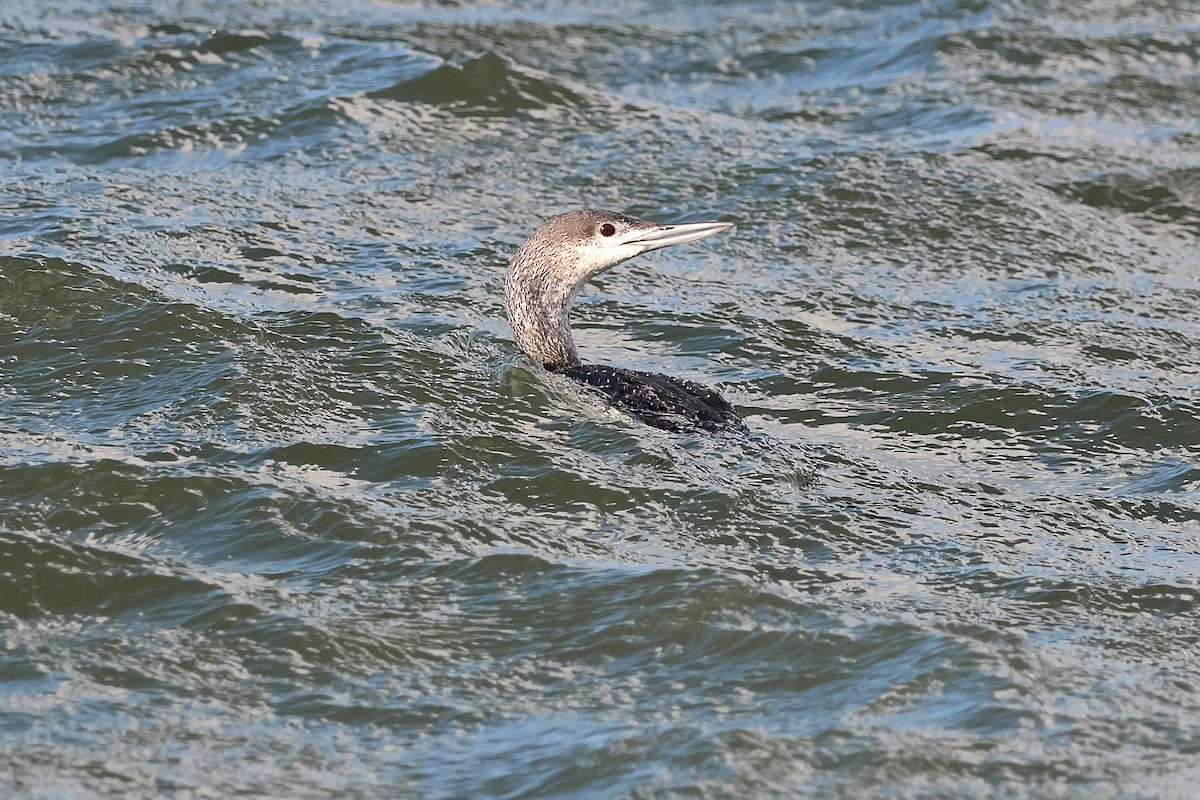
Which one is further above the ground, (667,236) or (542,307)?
(667,236)

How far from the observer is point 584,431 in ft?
19.2

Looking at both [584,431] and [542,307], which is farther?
[542,307]

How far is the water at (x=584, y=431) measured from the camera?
4.07 metres

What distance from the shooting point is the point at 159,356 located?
6.30m

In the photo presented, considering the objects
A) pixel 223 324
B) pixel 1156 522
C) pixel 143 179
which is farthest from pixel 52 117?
pixel 1156 522

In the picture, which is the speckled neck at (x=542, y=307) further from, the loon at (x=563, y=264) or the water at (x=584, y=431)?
the water at (x=584, y=431)

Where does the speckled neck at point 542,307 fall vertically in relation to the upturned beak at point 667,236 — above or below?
below

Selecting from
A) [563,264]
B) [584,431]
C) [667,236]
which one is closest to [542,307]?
[563,264]

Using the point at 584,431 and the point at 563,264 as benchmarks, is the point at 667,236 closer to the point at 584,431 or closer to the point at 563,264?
the point at 563,264

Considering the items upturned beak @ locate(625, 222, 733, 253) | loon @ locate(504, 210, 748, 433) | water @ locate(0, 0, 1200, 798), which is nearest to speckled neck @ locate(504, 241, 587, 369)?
loon @ locate(504, 210, 748, 433)

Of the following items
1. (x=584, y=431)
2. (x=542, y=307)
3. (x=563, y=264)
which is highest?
(x=563, y=264)

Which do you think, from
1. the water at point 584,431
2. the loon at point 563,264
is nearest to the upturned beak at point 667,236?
the loon at point 563,264

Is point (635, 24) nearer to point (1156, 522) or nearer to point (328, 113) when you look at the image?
point (328, 113)

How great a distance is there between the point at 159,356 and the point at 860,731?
11.2 feet
